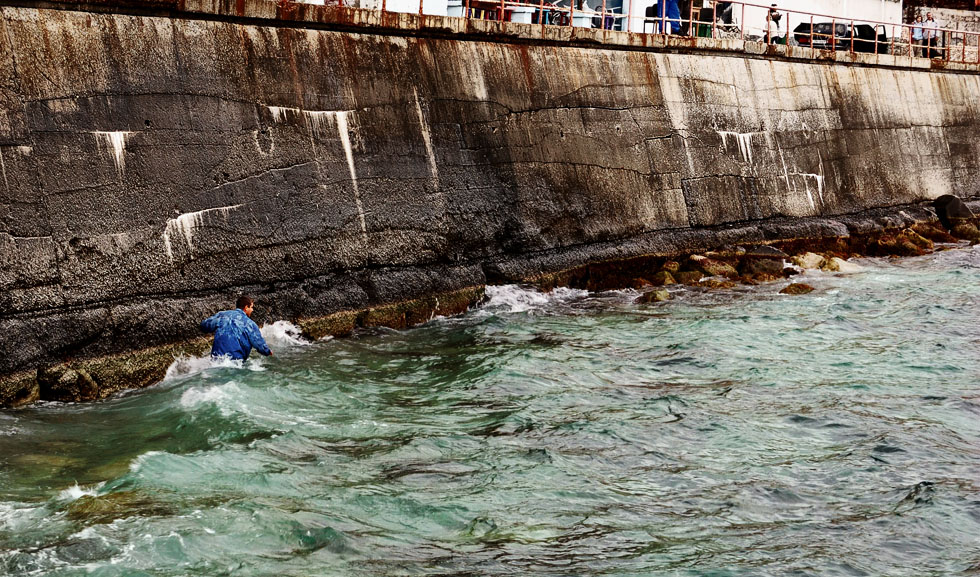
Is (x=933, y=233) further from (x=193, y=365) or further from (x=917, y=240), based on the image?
(x=193, y=365)

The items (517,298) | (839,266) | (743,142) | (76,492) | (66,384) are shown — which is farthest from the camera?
(743,142)

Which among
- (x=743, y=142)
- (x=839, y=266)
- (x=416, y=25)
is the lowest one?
(x=839, y=266)

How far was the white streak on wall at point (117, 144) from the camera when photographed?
1041 cm

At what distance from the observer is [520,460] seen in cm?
838

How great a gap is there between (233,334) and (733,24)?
50.8ft

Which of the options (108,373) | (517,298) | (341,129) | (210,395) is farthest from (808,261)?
(108,373)

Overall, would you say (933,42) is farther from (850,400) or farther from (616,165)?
(850,400)

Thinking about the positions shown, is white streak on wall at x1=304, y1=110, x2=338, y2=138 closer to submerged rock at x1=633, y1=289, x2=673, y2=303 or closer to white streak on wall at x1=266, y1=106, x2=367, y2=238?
white streak on wall at x1=266, y1=106, x2=367, y2=238

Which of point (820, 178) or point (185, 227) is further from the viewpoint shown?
point (820, 178)

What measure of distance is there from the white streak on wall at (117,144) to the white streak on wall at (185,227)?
0.71 m

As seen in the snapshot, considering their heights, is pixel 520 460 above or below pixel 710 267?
below

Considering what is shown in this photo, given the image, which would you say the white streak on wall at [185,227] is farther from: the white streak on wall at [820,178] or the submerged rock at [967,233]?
the submerged rock at [967,233]

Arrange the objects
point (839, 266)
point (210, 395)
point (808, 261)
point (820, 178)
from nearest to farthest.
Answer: point (210, 395) < point (839, 266) < point (808, 261) < point (820, 178)

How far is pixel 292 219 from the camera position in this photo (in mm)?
11844
